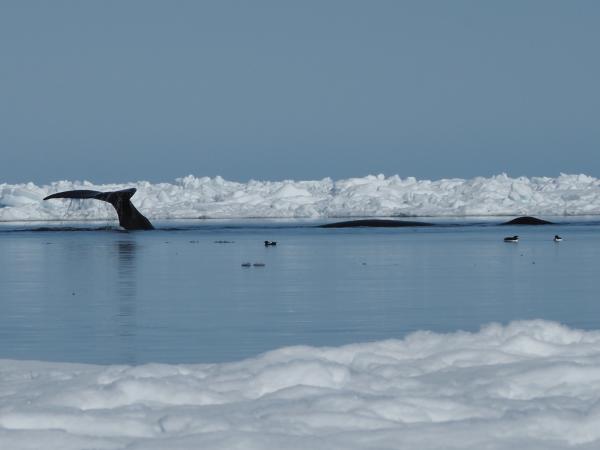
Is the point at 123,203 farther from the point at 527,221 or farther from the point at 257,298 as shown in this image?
the point at 257,298

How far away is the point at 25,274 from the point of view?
42.5 meters

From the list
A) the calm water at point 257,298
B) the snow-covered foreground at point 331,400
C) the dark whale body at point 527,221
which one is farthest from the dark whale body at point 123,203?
the snow-covered foreground at point 331,400

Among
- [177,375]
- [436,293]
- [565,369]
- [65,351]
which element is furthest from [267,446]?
[436,293]

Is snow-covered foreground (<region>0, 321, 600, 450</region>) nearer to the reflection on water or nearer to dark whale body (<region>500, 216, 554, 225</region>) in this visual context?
the reflection on water

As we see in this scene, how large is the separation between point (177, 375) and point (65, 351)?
7.15 meters

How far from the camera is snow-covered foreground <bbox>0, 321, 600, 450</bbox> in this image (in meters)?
9.34

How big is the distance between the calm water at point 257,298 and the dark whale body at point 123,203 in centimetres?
2581

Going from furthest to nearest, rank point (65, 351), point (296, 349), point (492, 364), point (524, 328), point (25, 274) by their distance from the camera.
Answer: point (25, 274) < point (65, 351) < point (524, 328) < point (296, 349) < point (492, 364)

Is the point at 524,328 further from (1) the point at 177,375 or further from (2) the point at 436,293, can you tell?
(2) the point at 436,293

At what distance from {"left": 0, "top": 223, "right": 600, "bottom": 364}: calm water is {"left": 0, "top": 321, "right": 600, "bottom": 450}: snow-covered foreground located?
5.01 m

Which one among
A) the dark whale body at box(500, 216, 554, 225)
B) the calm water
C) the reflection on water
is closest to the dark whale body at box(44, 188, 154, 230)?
the reflection on water

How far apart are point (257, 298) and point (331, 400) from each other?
63.5ft

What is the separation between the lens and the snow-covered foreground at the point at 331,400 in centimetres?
934

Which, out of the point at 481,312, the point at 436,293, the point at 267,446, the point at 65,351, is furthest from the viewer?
the point at 436,293
